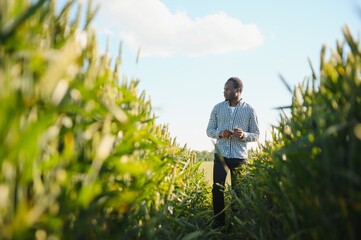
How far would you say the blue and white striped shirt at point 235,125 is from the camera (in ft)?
12.1

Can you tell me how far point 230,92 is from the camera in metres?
3.83

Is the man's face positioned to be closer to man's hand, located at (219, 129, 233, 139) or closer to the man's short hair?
the man's short hair

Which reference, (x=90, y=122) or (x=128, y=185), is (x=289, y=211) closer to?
(x=128, y=185)

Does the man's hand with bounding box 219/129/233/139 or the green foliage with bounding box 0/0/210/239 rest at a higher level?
the man's hand with bounding box 219/129/233/139

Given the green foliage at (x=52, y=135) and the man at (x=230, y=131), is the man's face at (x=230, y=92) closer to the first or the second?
the man at (x=230, y=131)

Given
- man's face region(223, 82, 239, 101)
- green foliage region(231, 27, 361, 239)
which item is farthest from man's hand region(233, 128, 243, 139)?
green foliage region(231, 27, 361, 239)

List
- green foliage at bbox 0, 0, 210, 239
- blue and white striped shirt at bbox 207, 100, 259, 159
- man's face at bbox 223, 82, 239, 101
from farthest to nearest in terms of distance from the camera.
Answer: man's face at bbox 223, 82, 239, 101 < blue and white striped shirt at bbox 207, 100, 259, 159 < green foliage at bbox 0, 0, 210, 239

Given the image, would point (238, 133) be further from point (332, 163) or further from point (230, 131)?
point (332, 163)

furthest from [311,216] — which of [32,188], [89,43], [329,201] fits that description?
[89,43]

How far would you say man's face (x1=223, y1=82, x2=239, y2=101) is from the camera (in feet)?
12.6

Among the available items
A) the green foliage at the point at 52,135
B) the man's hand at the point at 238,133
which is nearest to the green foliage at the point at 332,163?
the green foliage at the point at 52,135

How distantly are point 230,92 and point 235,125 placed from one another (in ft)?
1.16

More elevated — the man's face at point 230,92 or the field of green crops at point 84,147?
the man's face at point 230,92

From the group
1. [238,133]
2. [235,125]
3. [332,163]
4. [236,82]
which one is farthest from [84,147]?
[236,82]
